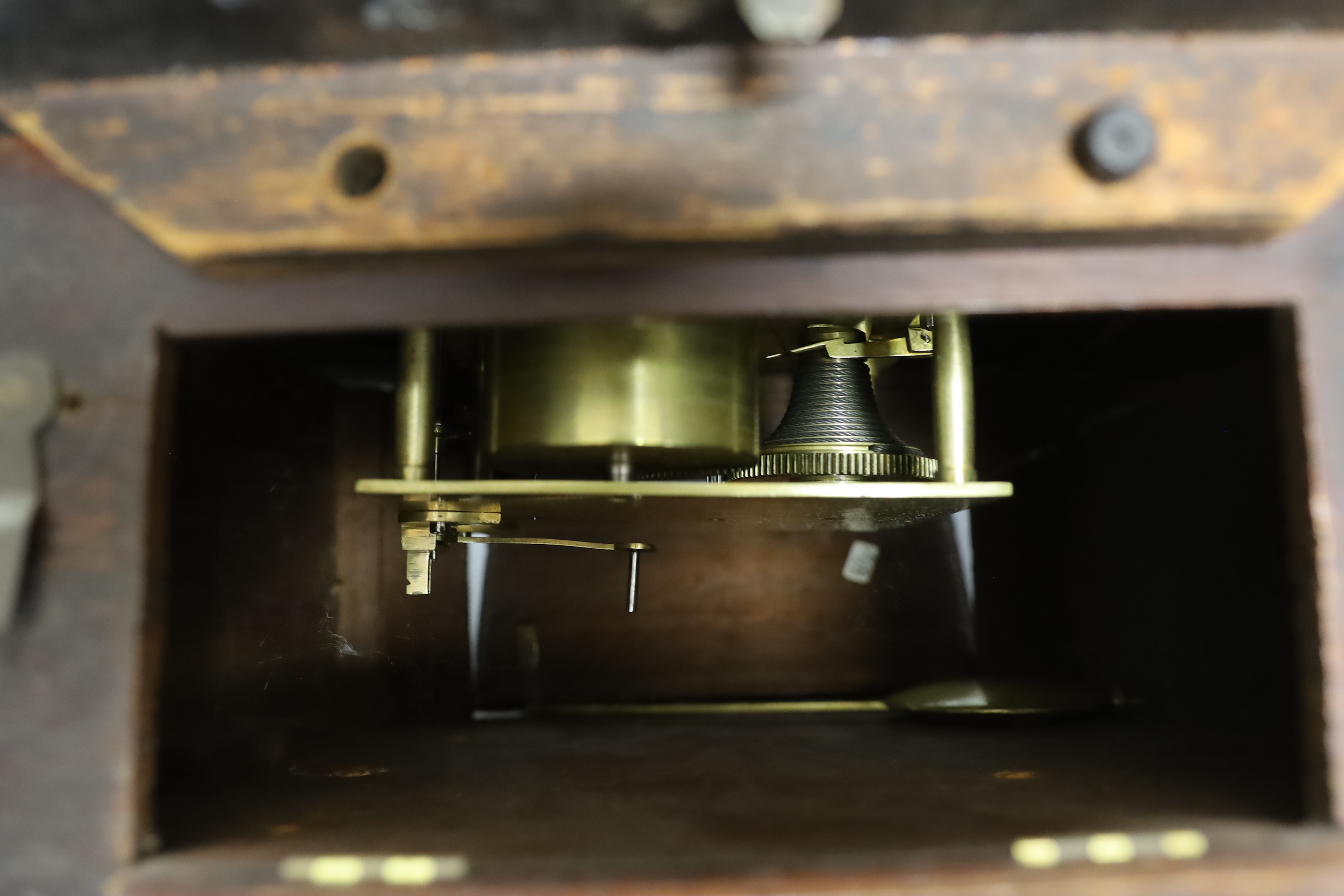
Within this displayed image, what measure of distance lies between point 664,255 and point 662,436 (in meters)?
0.17

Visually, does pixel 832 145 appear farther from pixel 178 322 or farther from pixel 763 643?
pixel 763 643

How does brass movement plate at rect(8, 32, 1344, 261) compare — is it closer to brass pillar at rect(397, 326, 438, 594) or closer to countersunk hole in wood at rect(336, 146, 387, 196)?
countersunk hole in wood at rect(336, 146, 387, 196)

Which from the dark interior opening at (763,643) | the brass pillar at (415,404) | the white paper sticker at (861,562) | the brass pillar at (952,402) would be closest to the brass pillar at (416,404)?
the brass pillar at (415,404)

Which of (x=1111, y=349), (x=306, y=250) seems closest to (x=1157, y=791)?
(x=1111, y=349)

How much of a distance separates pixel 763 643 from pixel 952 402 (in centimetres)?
56

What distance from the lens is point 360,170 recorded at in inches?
22.2

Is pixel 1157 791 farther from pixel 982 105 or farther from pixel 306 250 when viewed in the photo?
pixel 306 250

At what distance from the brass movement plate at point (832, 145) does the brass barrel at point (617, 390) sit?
0.14m

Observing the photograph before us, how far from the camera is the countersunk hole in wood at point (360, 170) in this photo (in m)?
0.56

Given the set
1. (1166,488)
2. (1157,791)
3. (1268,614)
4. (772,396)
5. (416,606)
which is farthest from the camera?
(772,396)

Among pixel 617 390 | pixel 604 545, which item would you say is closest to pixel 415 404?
pixel 617 390

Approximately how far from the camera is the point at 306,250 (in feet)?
1.82

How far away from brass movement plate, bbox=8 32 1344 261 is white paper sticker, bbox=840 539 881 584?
76 cm

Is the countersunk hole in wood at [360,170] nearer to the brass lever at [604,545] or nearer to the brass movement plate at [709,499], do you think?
the brass movement plate at [709,499]
